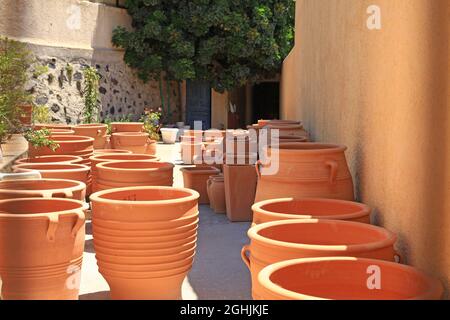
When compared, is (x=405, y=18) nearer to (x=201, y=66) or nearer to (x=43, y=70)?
(x=43, y=70)

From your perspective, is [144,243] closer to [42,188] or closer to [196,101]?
[42,188]

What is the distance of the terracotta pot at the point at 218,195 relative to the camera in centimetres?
636

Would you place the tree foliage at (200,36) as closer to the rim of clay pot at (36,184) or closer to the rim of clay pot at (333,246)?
the rim of clay pot at (36,184)

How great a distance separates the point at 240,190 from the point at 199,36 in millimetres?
9460

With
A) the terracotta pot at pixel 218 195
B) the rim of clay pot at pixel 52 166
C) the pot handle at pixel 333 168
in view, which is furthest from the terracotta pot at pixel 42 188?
the terracotta pot at pixel 218 195

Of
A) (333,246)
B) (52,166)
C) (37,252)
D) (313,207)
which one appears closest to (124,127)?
(52,166)

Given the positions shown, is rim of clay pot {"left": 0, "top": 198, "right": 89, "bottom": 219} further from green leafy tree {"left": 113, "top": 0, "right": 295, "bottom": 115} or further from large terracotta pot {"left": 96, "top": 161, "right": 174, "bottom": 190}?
green leafy tree {"left": 113, "top": 0, "right": 295, "bottom": 115}

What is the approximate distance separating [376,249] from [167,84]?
14.0 metres

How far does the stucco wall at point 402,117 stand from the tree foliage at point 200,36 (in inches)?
388

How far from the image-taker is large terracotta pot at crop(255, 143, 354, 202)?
317cm

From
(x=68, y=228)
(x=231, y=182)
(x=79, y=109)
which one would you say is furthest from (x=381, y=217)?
(x=79, y=109)

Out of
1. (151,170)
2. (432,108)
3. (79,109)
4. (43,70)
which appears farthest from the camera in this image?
(79,109)
